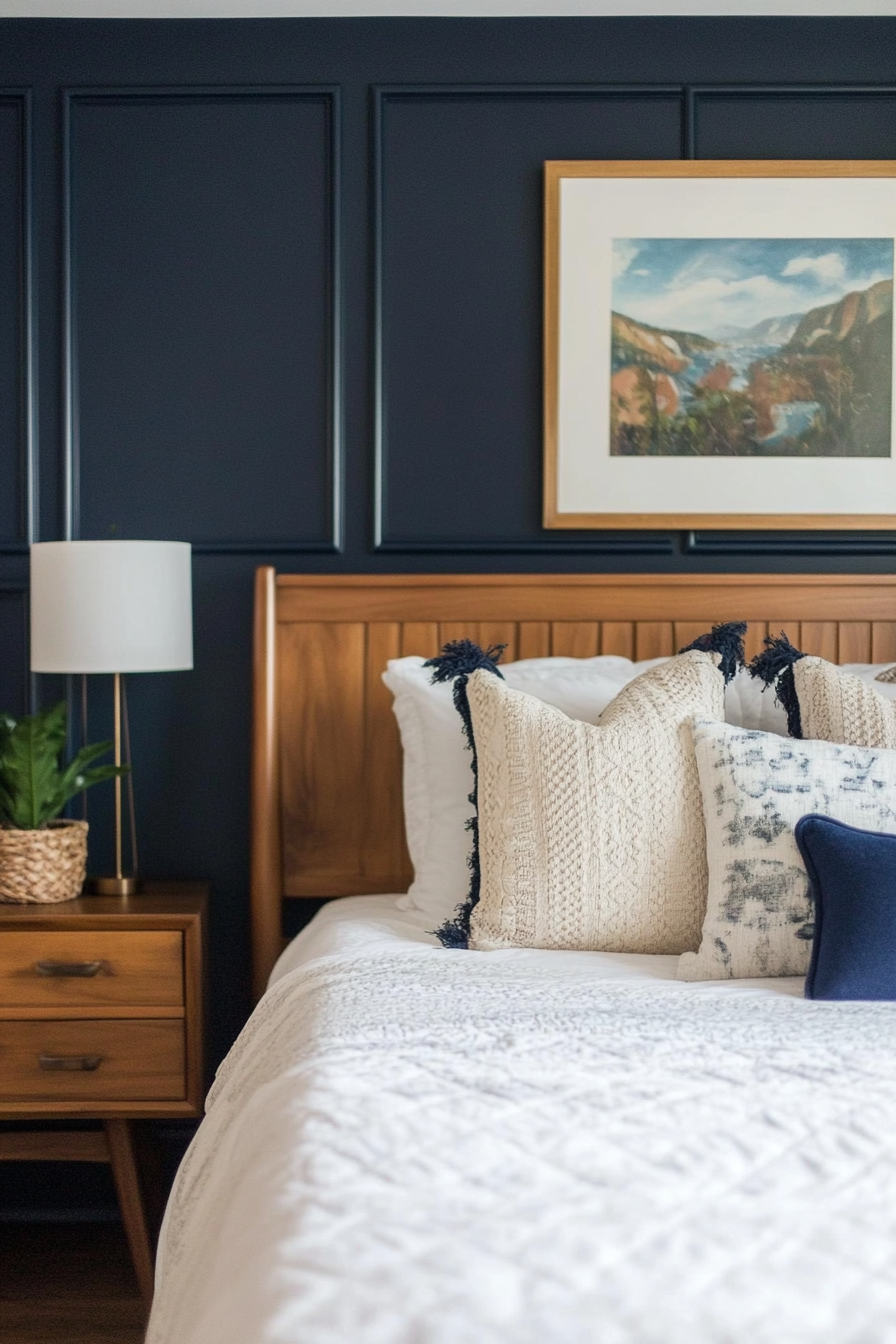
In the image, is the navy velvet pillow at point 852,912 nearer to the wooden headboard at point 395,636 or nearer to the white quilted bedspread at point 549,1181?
the white quilted bedspread at point 549,1181

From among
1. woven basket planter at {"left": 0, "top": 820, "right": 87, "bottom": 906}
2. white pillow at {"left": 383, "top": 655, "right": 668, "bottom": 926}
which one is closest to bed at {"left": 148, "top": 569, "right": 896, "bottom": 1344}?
Answer: white pillow at {"left": 383, "top": 655, "right": 668, "bottom": 926}

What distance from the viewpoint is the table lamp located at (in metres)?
2.11

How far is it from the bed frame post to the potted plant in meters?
0.27

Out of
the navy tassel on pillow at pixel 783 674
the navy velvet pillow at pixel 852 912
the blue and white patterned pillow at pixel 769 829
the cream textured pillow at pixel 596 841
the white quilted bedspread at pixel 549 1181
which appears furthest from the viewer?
the navy tassel on pillow at pixel 783 674

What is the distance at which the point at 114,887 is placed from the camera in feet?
7.25

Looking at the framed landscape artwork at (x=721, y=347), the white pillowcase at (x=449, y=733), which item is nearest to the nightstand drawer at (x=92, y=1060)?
the white pillowcase at (x=449, y=733)

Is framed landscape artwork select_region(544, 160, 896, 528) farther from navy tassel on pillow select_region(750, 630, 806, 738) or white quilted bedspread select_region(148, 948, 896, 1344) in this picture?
white quilted bedspread select_region(148, 948, 896, 1344)

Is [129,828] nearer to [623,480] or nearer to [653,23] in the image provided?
[623,480]

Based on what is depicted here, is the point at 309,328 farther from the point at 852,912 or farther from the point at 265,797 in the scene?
the point at 852,912

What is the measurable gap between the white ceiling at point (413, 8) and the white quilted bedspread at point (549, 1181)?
6.57ft

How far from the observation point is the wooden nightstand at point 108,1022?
6.59ft

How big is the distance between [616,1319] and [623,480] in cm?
185

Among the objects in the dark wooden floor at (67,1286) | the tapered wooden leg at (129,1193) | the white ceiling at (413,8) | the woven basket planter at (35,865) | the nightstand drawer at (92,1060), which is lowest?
the dark wooden floor at (67,1286)

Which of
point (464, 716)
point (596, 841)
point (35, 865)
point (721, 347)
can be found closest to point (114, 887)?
point (35, 865)
